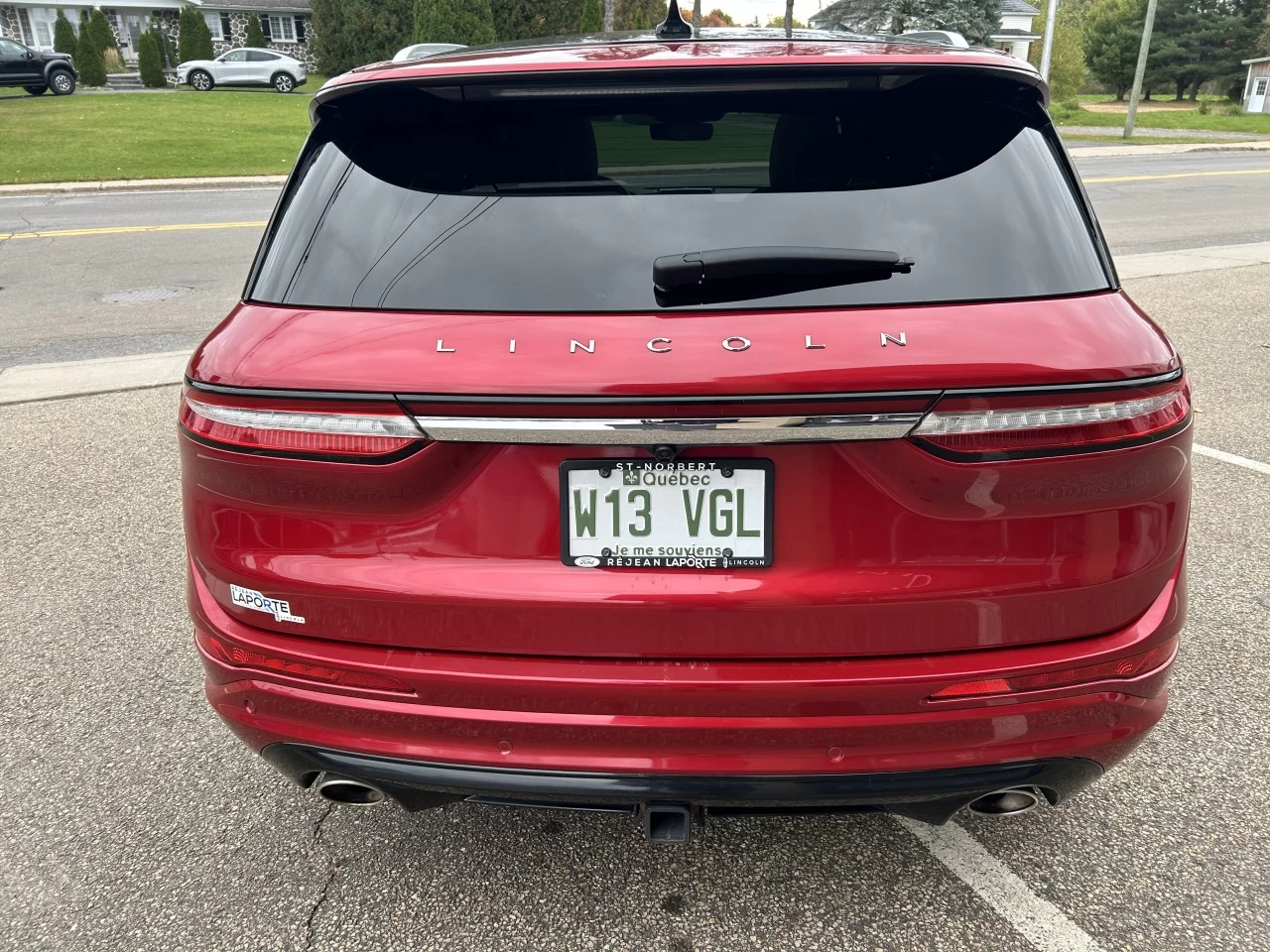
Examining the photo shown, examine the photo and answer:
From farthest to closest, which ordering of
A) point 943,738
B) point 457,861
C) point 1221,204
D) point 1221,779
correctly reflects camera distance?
point 1221,204, point 1221,779, point 457,861, point 943,738

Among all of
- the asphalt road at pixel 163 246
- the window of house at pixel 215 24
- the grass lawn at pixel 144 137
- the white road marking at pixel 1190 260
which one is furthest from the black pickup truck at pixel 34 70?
the white road marking at pixel 1190 260

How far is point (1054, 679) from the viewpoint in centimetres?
186

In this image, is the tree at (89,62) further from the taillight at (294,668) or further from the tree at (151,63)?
the taillight at (294,668)

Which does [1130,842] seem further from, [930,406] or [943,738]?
[930,406]

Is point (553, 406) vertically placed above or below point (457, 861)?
above

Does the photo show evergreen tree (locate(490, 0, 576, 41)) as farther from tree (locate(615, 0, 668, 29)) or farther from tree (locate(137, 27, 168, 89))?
tree (locate(137, 27, 168, 89))

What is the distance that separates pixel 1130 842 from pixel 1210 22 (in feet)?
258

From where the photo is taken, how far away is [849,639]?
1.81 m

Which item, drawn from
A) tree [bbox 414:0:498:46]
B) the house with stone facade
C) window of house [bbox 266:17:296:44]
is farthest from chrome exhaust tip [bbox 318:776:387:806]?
window of house [bbox 266:17:296:44]

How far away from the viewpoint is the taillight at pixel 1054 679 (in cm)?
183

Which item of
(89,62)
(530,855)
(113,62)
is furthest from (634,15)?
(530,855)

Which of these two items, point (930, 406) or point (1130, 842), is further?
point (1130, 842)

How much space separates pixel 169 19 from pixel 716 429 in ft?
207

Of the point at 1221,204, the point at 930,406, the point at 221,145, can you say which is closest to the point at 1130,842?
the point at 930,406
